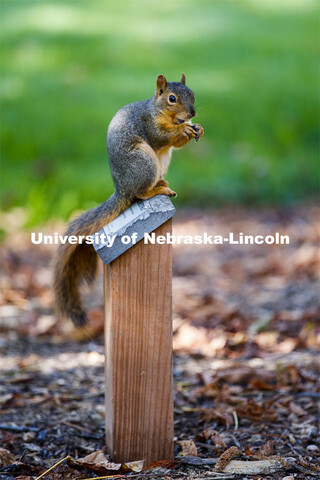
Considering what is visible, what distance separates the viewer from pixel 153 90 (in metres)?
7.37

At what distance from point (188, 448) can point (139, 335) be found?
42 cm

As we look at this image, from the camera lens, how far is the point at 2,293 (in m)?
3.86

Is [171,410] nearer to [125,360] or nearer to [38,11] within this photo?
[125,360]

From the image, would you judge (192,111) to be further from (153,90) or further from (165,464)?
(153,90)

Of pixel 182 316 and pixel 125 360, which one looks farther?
Answer: pixel 182 316

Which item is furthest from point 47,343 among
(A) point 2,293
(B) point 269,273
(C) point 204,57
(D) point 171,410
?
(C) point 204,57

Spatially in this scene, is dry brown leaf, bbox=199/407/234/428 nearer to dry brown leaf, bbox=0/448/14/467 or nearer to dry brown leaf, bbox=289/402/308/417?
dry brown leaf, bbox=289/402/308/417

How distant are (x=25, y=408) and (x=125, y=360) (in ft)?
2.46

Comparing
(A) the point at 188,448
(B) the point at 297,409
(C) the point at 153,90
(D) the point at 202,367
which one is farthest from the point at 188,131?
(C) the point at 153,90

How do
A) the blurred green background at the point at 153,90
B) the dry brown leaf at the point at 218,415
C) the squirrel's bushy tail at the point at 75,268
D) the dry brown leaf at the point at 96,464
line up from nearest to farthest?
the dry brown leaf at the point at 96,464 < the squirrel's bushy tail at the point at 75,268 < the dry brown leaf at the point at 218,415 < the blurred green background at the point at 153,90

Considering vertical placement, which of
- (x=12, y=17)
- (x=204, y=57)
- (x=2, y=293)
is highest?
(x=12, y=17)

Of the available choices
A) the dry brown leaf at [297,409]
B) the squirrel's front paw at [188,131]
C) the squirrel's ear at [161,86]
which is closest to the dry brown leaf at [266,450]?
the dry brown leaf at [297,409]

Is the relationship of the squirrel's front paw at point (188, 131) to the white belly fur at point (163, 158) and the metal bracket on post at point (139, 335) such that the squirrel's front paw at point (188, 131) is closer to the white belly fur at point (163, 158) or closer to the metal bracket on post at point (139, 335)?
the white belly fur at point (163, 158)

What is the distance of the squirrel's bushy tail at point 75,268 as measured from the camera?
215 cm
